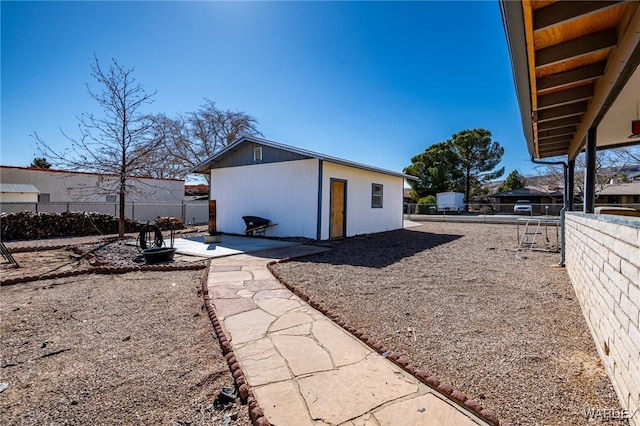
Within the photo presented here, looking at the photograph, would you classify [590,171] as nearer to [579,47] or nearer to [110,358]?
[579,47]

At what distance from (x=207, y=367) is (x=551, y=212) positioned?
28967 millimetres

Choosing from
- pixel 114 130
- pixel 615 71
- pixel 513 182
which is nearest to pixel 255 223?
pixel 114 130

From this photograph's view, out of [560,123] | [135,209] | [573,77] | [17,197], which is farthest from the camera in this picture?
[135,209]

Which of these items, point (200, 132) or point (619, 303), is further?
point (200, 132)

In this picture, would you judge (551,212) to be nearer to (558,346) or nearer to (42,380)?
(558,346)

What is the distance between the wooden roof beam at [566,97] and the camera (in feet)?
10.7

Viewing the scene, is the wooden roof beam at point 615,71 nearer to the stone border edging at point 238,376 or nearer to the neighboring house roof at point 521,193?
the stone border edging at point 238,376

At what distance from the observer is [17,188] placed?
13.0 metres

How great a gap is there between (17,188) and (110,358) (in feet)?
52.5

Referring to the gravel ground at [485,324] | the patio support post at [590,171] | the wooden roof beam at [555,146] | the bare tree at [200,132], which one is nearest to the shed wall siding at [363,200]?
the gravel ground at [485,324]

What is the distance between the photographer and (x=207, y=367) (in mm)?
2236

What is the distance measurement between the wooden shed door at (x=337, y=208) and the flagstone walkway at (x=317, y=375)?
20.4 feet

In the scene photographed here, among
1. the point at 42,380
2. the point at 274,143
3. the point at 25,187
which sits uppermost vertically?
the point at 274,143

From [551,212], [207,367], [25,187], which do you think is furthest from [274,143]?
[551,212]
